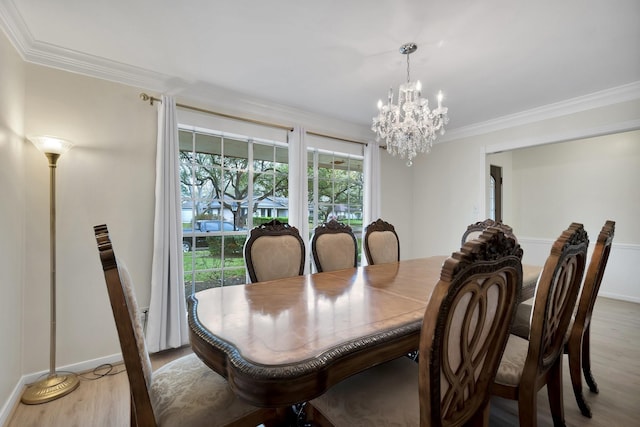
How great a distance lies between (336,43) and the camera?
6.96 feet

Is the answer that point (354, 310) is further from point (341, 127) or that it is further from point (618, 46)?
point (341, 127)

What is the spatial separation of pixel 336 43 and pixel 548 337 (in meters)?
2.20

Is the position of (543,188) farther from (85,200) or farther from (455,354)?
(85,200)

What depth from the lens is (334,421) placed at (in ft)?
3.55

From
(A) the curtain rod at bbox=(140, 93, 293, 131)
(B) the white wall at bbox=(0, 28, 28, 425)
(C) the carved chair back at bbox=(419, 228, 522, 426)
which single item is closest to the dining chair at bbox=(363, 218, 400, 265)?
(A) the curtain rod at bbox=(140, 93, 293, 131)

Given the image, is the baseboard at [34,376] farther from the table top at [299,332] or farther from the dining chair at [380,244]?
the dining chair at [380,244]

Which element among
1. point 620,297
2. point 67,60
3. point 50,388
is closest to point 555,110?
point 620,297

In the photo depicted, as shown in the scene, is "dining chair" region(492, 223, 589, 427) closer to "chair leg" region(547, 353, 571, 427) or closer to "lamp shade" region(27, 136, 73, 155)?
"chair leg" region(547, 353, 571, 427)

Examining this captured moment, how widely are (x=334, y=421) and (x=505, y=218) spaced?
5569 millimetres

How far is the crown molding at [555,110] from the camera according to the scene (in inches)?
112

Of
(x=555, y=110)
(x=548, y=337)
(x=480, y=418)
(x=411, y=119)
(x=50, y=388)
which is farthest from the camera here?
(x=555, y=110)

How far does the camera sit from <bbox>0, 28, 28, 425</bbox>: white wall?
177 cm

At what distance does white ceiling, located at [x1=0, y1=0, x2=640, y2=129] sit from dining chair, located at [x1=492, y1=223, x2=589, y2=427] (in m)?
1.48

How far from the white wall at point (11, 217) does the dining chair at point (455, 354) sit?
2027 mm
